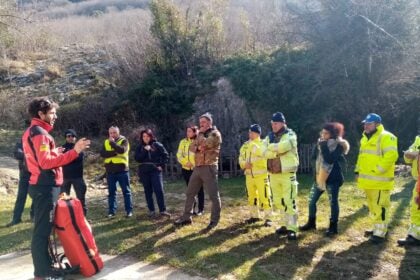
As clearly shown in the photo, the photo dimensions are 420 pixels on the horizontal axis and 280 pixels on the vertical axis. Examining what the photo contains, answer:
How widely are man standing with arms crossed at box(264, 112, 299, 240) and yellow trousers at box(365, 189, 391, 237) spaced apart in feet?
3.83

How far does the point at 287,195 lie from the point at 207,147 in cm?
156

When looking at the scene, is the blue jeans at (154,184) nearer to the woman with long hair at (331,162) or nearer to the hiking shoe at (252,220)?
the hiking shoe at (252,220)

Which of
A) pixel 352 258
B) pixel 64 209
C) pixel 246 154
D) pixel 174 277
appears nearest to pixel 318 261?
pixel 352 258

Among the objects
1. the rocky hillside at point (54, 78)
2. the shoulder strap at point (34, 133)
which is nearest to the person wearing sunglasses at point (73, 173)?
the shoulder strap at point (34, 133)

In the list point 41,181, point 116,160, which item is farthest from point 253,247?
point 116,160

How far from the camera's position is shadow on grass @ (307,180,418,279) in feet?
16.8

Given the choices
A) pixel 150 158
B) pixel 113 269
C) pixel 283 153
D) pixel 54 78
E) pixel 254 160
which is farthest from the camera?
pixel 54 78

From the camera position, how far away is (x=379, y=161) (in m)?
6.01

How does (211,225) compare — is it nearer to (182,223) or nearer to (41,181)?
(182,223)

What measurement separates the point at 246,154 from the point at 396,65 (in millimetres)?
9980

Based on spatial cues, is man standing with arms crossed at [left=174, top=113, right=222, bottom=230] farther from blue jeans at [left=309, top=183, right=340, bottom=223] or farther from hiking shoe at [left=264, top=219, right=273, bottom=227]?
blue jeans at [left=309, top=183, right=340, bottom=223]

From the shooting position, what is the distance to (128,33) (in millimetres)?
21750

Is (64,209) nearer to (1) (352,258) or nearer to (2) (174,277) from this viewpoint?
(2) (174,277)

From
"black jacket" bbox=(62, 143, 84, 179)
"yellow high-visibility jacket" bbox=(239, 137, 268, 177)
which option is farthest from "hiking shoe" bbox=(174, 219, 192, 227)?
"black jacket" bbox=(62, 143, 84, 179)
